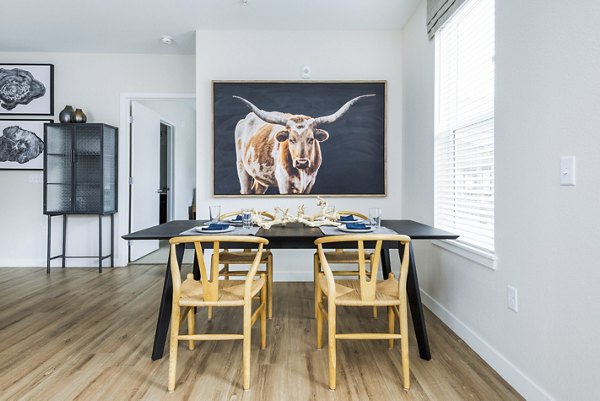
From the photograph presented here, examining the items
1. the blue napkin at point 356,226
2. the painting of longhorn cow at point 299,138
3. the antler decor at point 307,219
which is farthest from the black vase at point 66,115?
the blue napkin at point 356,226

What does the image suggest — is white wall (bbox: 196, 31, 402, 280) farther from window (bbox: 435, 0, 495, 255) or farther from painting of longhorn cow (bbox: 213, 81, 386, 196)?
window (bbox: 435, 0, 495, 255)

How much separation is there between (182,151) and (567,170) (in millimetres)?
6164

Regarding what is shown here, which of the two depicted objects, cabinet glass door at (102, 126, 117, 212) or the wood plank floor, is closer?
the wood plank floor

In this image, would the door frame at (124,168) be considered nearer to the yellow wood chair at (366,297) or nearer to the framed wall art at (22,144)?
the framed wall art at (22,144)

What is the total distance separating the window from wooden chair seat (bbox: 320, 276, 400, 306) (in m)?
0.61

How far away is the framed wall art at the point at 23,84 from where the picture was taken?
4.32 m

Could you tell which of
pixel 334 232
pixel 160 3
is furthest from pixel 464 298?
pixel 160 3

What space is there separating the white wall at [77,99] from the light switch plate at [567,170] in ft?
13.1

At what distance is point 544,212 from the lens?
5.18 ft

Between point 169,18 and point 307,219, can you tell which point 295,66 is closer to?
point 169,18

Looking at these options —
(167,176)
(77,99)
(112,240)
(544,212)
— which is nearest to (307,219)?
(544,212)

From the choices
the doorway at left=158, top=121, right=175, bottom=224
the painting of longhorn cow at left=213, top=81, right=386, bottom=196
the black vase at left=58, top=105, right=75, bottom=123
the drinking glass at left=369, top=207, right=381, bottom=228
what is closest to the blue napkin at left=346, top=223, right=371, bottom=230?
the drinking glass at left=369, top=207, right=381, bottom=228

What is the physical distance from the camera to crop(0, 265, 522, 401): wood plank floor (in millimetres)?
1728

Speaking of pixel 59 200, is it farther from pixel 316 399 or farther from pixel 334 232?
pixel 316 399
